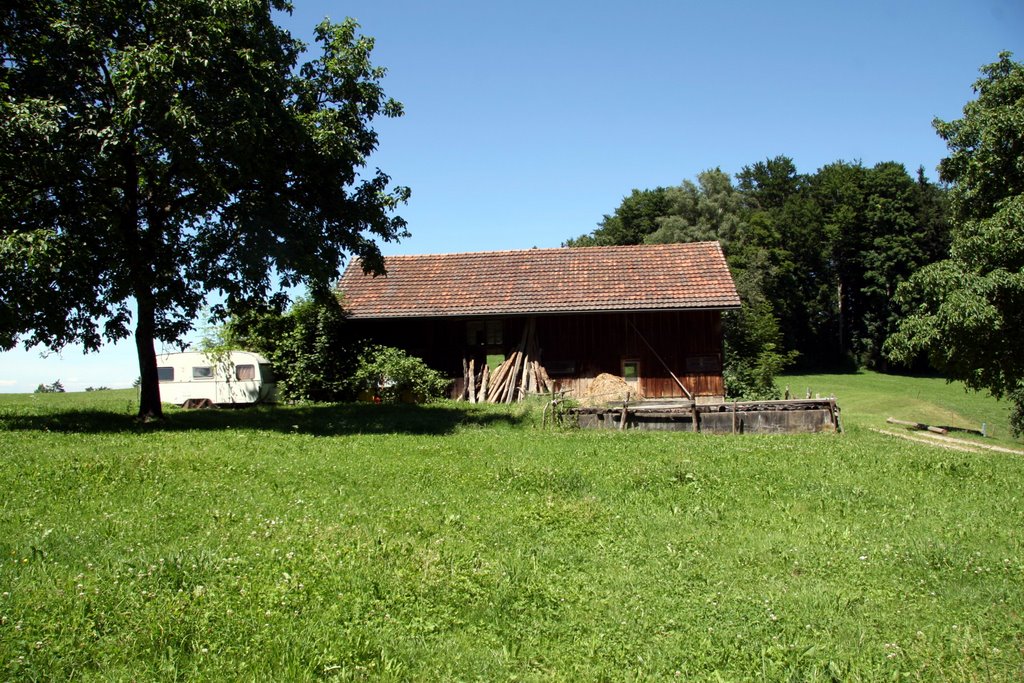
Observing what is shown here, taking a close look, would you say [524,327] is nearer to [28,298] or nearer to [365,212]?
[365,212]

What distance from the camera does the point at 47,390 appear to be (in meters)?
36.9

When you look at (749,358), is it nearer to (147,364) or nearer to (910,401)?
(910,401)

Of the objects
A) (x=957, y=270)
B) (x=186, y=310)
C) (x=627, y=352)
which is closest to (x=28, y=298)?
(x=186, y=310)

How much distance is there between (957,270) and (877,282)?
37.1 metres

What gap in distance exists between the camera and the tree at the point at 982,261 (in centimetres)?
A: 2105

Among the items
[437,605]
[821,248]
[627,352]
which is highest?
[821,248]

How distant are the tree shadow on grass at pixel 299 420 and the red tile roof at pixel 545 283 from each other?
17.2ft

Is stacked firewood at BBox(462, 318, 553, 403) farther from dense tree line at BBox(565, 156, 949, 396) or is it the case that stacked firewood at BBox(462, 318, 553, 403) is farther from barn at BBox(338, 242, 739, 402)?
dense tree line at BBox(565, 156, 949, 396)

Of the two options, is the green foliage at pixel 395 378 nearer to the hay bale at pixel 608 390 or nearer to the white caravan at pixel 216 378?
the white caravan at pixel 216 378

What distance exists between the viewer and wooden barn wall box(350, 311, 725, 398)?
27.4 meters

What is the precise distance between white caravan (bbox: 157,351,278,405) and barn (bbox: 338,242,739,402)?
3.91 m

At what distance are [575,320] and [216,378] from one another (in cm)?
1337

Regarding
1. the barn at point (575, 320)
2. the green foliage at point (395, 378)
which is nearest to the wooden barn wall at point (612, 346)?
the barn at point (575, 320)

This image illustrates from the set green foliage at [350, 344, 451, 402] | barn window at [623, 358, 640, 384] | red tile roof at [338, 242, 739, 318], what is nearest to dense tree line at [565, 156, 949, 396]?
red tile roof at [338, 242, 739, 318]
